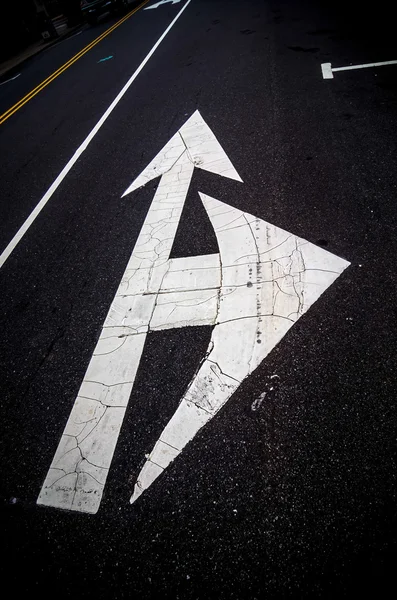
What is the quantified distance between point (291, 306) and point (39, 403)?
2209 mm

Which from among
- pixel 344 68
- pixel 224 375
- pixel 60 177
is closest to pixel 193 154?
pixel 60 177

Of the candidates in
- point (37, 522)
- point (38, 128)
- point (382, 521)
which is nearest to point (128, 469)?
point (37, 522)

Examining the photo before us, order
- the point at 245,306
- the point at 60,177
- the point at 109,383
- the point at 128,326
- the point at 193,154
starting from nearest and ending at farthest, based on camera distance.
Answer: the point at 109,383 < the point at 245,306 < the point at 128,326 < the point at 193,154 < the point at 60,177

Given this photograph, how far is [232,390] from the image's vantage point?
90.1 inches

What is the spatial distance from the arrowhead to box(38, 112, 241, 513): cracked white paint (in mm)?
67

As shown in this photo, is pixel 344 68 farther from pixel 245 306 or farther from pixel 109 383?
pixel 109 383

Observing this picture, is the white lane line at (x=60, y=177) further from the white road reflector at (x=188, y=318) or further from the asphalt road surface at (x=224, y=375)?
the white road reflector at (x=188, y=318)

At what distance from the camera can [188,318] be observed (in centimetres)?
278

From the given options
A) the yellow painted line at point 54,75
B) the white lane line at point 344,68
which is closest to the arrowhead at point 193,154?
the white lane line at point 344,68

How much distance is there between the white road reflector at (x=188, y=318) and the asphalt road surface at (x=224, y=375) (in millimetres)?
26

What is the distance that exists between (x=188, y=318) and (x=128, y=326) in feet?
1.84

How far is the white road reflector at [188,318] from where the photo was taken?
2166 millimetres

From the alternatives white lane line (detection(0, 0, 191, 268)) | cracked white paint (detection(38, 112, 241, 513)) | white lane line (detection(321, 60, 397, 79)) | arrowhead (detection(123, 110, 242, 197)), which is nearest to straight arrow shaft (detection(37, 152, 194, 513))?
cracked white paint (detection(38, 112, 241, 513))

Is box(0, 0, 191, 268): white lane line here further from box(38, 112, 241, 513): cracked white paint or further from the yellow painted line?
the yellow painted line
